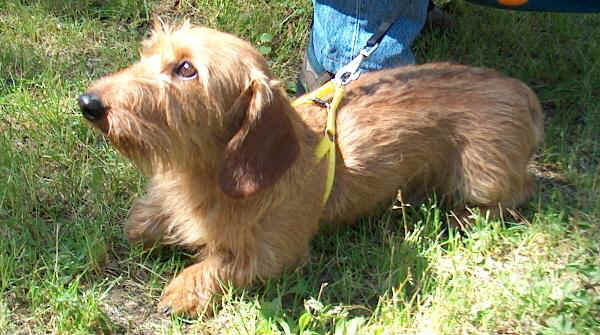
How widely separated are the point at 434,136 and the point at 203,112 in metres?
1.27

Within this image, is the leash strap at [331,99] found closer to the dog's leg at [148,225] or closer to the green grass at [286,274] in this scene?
the green grass at [286,274]

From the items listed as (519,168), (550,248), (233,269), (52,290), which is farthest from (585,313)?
(52,290)

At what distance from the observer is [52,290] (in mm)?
2984

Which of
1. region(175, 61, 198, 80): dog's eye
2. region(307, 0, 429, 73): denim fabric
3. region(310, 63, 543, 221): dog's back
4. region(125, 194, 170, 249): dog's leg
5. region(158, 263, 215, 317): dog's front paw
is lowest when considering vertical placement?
region(158, 263, 215, 317): dog's front paw

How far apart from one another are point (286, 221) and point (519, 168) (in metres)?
1.30

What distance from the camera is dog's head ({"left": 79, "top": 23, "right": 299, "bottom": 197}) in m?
2.63

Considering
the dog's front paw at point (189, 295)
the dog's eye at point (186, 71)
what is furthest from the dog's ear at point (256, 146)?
the dog's front paw at point (189, 295)

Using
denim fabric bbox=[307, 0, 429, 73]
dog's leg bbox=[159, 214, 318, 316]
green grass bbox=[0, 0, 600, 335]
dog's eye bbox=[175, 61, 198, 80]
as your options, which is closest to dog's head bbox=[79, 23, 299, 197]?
dog's eye bbox=[175, 61, 198, 80]

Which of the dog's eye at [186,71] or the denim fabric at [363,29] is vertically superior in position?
the dog's eye at [186,71]

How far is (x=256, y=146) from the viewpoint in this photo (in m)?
2.75

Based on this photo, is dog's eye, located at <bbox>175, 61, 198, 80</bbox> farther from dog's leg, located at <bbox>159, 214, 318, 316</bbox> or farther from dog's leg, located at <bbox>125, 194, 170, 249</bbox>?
dog's leg, located at <bbox>125, 194, 170, 249</bbox>

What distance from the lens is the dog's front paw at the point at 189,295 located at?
9.87 ft

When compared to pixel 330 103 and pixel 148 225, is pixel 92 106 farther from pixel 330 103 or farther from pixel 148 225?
pixel 330 103

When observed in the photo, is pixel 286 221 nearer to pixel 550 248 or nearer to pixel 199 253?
pixel 199 253
